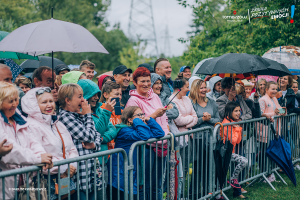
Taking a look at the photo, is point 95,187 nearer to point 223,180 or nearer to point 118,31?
point 223,180

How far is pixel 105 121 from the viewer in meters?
3.78

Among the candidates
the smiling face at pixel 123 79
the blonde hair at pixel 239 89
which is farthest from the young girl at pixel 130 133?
the blonde hair at pixel 239 89

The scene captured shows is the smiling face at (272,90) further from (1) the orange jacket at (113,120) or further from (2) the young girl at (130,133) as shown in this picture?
(1) the orange jacket at (113,120)

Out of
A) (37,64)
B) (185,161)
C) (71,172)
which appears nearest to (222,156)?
(185,161)

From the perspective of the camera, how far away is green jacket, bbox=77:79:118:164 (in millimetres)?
3766

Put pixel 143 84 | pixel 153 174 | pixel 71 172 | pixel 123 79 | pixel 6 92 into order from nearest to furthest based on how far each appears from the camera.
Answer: pixel 6 92 → pixel 71 172 → pixel 153 174 → pixel 143 84 → pixel 123 79

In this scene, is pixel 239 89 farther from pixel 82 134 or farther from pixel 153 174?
pixel 82 134

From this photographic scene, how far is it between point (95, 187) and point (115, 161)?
52cm

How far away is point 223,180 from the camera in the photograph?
5219 millimetres

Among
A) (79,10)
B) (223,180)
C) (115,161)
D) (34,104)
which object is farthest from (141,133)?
(79,10)

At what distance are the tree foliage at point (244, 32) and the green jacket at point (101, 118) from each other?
9.92 meters

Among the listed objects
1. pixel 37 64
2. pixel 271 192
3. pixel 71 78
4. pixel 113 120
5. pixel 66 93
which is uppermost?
pixel 37 64

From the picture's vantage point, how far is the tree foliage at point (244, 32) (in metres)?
11.9

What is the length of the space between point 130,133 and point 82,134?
29.1 inches
